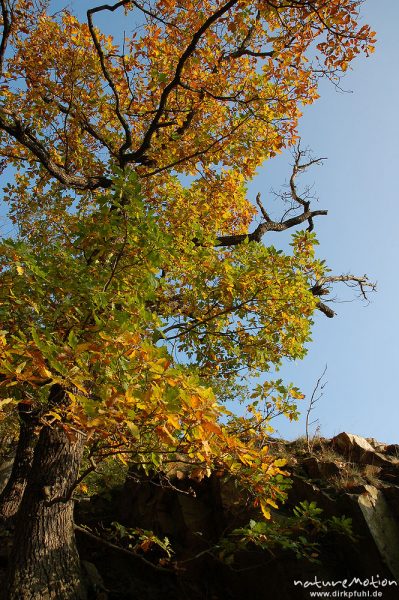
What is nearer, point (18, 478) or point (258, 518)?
point (258, 518)

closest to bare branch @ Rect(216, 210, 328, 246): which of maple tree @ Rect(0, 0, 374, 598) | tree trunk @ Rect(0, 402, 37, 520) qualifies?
maple tree @ Rect(0, 0, 374, 598)

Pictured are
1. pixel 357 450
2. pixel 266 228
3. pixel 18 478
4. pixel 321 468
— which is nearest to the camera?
pixel 321 468

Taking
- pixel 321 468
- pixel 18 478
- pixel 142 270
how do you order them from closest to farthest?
pixel 142 270 → pixel 321 468 → pixel 18 478

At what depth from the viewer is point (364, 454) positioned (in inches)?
270

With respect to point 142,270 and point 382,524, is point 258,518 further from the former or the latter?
point 142,270

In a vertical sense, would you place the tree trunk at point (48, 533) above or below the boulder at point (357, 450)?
below

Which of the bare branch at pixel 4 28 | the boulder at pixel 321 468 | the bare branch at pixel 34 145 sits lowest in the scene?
the boulder at pixel 321 468

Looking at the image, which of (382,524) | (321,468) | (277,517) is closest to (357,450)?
(321,468)

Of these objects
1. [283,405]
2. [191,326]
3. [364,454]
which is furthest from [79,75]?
[364,454]

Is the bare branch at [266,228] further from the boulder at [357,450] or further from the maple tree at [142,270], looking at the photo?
the boulder at [357,450]

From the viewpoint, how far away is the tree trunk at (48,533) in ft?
14.2

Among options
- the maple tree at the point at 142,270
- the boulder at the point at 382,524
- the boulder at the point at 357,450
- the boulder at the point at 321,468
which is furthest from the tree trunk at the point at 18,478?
the boulder at the point at 382,524

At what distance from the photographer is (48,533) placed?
468cm

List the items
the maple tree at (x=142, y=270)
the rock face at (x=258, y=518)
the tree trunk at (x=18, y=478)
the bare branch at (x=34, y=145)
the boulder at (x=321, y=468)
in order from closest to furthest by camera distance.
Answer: the maple tree at (x=142, y=270)
the rock face at (x=258, y=518)
the bare branch at (x=34, y=145)
the boulder at (x=321, y=468)
the tree trunk at (x=18, y=478)
